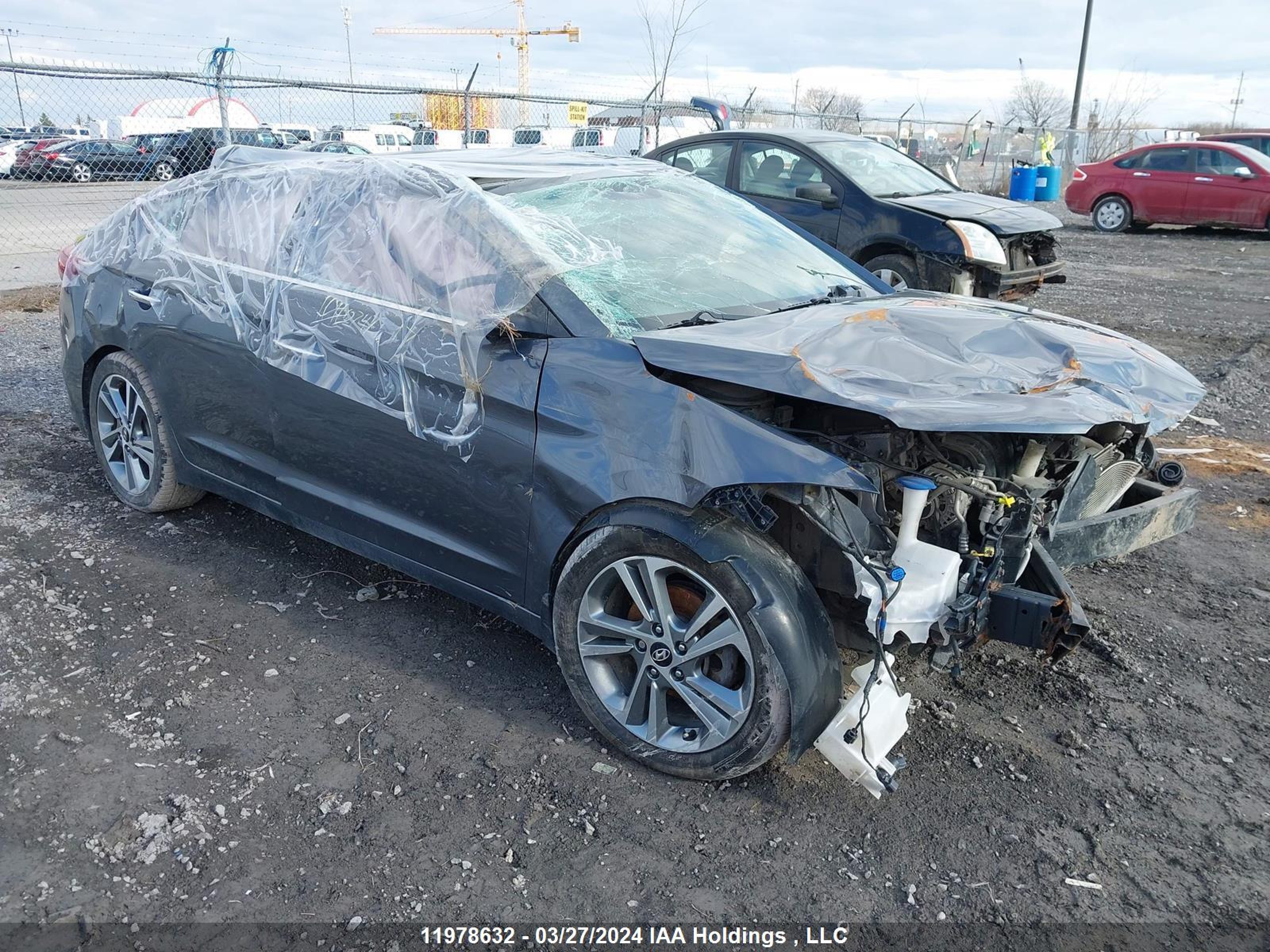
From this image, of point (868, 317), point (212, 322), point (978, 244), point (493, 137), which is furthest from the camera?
point (493, 137)

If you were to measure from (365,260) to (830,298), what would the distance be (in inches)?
67.9

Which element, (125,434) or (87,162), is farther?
(87,162)

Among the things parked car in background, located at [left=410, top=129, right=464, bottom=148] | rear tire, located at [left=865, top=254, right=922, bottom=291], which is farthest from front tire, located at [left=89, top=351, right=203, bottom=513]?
parked car in background, located at [left=410, top=129, right=464, bottom=148]

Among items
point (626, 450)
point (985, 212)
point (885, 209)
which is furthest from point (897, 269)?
point (626, 450)

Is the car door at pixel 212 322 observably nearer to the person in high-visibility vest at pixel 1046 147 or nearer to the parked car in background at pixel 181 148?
the parked car in background at pixel 181 148

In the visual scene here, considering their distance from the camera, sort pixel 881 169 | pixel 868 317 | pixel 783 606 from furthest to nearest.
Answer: pixel 881 169, pixel 868 317, pixel 783 606

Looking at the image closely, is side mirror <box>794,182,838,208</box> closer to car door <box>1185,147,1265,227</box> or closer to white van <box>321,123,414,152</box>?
car door <box>1185,147,1265,227</box>

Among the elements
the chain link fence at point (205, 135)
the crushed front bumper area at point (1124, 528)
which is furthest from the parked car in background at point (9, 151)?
the crushed front bumper area at point (1124, 528)

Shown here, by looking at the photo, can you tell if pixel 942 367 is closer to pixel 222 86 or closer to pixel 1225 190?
pixel 222 86

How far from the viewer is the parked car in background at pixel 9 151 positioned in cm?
2383

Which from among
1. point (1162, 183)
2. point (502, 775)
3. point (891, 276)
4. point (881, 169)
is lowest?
point (502, 775)

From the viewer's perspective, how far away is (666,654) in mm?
2781

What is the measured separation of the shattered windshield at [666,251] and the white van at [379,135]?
75.4 feet

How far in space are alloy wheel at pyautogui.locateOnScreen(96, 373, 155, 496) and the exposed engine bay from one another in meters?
2.93
